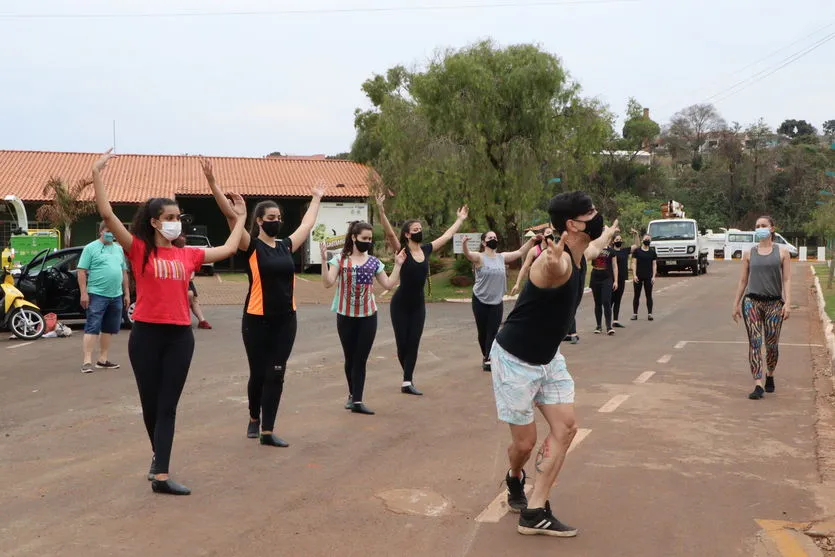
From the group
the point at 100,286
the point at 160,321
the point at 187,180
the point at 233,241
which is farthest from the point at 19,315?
the point at 187,180

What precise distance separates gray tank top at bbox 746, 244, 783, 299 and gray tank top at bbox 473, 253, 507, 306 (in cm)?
289

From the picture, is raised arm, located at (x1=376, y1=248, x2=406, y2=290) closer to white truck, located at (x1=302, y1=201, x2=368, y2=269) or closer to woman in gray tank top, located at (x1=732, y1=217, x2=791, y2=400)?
woman in gray tank top, located at (x1=732, y1=217, x2=791, y2=400)

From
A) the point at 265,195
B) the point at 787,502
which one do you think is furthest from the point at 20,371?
the point at 265,195

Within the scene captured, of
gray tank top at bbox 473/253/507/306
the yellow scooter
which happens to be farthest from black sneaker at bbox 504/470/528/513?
the yellow scooter

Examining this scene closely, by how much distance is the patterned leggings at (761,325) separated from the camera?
30.6 feet

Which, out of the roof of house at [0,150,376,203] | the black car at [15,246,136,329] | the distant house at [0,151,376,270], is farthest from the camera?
the roof of house at [0,150,376,203]

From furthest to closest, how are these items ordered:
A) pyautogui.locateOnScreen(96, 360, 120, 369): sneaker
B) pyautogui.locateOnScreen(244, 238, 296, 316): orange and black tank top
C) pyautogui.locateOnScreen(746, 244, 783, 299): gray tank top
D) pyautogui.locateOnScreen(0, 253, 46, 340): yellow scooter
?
pyautogui.locateOnScreen(0, 253, 46, 340): yellow scooter, pyautogui.locateOnScreen(96, 360, 120, 369): sneaker, pyautogui.locateOnScreen(746, 244, 783, 299): gray tank top, pyautogui.locateOnScreen(244, 238, 296, 316): orange and black tank top

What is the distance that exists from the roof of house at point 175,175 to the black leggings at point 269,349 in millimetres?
29996

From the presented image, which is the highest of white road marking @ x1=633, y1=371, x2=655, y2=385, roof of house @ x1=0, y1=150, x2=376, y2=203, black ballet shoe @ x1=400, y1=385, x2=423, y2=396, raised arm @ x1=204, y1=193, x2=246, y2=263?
roof of house @ x1=0, y1=150, x2=376, y2=203

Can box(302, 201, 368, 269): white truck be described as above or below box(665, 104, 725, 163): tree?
below

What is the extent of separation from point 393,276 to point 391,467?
285 centimetres

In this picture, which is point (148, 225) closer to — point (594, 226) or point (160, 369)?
point (160, 369)

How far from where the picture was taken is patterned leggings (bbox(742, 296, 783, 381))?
934cm

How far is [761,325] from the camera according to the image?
9453mm
